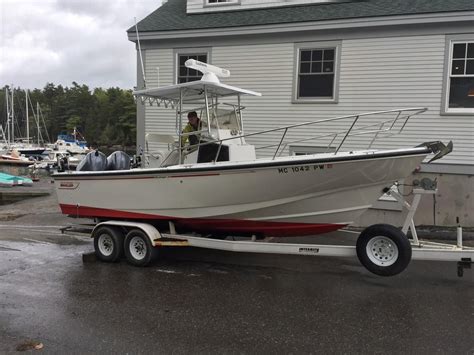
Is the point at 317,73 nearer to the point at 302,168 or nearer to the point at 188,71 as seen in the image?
the point at 188,71

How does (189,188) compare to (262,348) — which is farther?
(189,188)

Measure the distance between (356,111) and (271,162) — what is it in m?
5.51

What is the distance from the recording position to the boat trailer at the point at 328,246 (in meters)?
5.29

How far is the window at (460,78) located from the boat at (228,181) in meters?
3.87

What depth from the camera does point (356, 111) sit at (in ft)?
34.3

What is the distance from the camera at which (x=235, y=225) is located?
253 inches

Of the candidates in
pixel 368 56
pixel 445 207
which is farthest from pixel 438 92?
pixel 445 207

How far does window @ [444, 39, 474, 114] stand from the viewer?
9.52 meters

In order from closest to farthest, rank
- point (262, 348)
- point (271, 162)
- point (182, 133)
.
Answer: point (262, 348) < point (271, 162) < point (182, 133)

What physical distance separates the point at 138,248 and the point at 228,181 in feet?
6.11

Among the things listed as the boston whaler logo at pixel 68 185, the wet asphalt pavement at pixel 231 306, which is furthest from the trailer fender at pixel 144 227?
the boston whaler logo at pixel 68 185

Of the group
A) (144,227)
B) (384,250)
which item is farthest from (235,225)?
(384,250)

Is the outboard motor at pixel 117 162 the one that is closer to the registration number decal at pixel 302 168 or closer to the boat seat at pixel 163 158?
the boat seat at pixel 163 158

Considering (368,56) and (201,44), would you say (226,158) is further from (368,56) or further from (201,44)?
(201,44)
